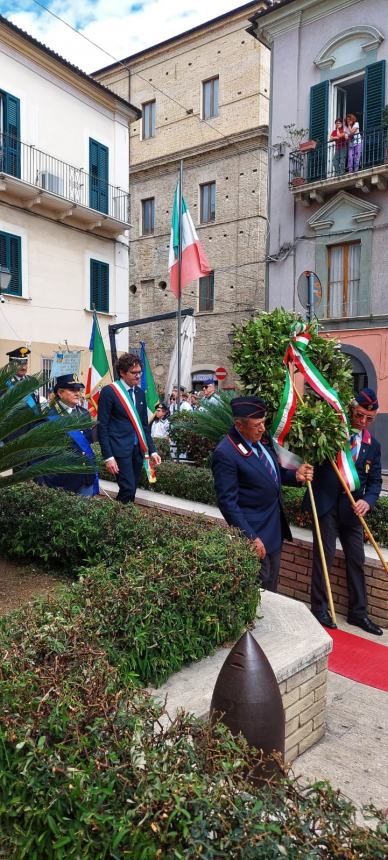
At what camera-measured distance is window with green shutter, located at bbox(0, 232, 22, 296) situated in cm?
1802

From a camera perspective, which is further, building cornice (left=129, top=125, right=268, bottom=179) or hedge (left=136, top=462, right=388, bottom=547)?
building cornice (left=129, top=125, right=268, bottom=179)

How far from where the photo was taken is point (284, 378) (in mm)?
5051

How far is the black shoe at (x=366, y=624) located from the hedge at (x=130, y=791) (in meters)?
3.17

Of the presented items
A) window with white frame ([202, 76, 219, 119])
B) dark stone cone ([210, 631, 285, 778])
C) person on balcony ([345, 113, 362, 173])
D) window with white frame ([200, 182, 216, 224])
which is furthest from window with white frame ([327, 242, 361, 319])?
dark stone cone ([210, 631, 285, 778])

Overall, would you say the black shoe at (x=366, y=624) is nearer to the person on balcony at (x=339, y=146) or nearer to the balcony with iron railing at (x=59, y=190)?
the person on balcony at (x=339, y=146)

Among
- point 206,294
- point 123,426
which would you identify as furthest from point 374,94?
point 123,426

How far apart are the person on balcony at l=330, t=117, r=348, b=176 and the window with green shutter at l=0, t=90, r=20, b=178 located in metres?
8.99

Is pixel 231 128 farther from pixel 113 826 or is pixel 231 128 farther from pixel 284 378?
pixel 113 826

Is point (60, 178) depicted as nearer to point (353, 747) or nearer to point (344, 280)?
point (344, 280)

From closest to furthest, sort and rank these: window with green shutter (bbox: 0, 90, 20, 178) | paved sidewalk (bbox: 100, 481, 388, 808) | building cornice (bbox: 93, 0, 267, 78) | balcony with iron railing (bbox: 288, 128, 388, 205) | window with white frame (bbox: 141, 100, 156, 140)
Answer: paved sidewalk (bbox: 100, 481, 388, 808) < balcony with iron railing (bbox: 288, 128, 388, 205) < window with green shutter (bbox: 0, 90, 20, 178) < building cornice (bbox: 93, 0, 267, 78) < window with white frame (bbox: 141, 100, 156, 140)

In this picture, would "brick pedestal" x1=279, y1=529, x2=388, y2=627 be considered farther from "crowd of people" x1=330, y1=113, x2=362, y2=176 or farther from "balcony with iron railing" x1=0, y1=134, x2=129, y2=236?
"balcony with iron railing" x1=0, y1=134, x2=129, y2=236

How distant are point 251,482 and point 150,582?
132 cm

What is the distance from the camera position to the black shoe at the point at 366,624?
16.2ft

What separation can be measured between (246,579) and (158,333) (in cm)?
2748
